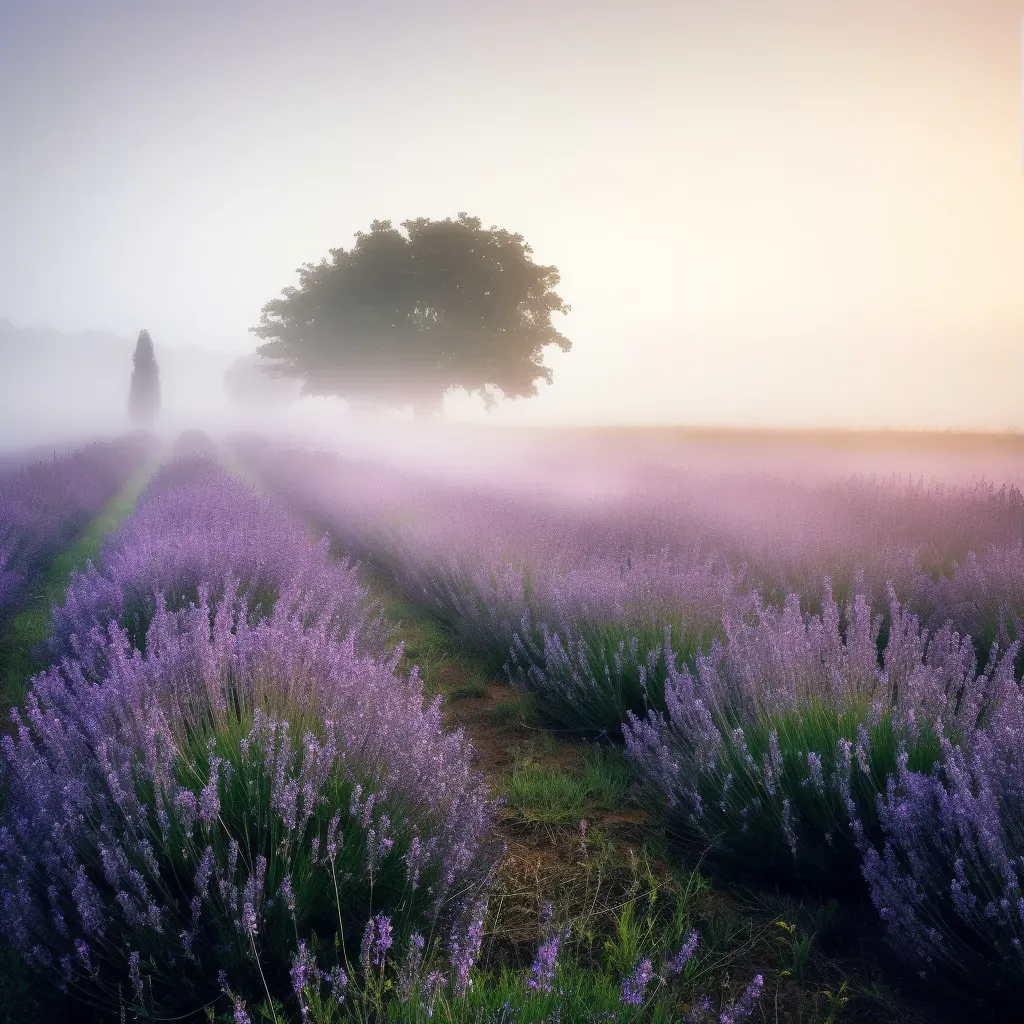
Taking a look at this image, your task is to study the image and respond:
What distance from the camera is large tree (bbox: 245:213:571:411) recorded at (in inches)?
1013

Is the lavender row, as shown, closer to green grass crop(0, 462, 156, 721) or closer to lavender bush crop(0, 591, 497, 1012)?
lavender bush crop(0, 591, 497, 1012)

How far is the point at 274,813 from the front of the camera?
1747mm

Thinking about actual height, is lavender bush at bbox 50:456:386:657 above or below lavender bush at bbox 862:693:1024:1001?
above

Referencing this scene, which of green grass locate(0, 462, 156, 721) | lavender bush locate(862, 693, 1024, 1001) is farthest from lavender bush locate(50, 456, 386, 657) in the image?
lavender bush locate(862, 693, 1024, 1001)

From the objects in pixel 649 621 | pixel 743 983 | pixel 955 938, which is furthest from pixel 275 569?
pixel 955 938

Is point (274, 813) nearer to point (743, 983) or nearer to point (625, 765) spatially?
point (743, 983)

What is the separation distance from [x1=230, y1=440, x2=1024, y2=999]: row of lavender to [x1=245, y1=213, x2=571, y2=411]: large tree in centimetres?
1959

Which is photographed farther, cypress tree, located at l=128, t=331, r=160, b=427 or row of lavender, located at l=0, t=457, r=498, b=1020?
cypress tree, located at l=128, t=331, r=160, b=427

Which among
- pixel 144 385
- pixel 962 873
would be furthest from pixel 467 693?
pixel 144 385

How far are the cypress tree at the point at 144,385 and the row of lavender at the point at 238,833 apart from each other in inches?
2283

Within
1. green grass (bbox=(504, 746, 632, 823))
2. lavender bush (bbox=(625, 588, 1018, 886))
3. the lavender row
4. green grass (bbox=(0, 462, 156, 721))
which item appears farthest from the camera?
green grass (bbox=(0, 462, 156, 721))

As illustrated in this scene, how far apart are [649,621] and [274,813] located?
242cm

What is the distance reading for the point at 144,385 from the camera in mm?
55281

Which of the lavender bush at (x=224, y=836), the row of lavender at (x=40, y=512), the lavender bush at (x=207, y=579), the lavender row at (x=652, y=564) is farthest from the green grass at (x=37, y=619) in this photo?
the lavender row at (x=652, y=564)
